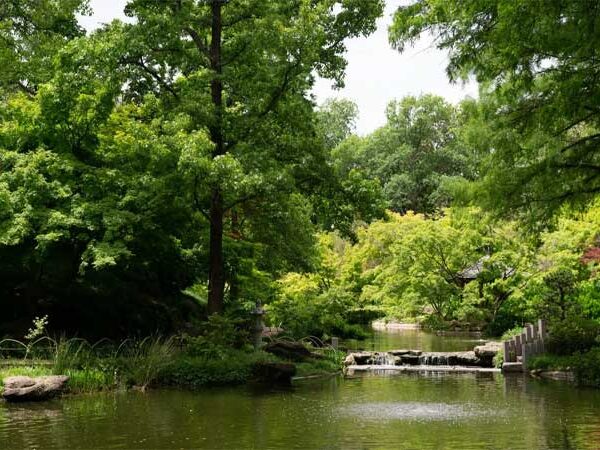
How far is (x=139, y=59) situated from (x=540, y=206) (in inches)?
436

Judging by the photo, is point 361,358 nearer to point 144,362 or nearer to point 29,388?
point 144,362

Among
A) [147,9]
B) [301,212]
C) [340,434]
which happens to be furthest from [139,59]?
[340,434]

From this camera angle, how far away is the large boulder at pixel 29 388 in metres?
13.2

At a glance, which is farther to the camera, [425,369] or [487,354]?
[487,354]

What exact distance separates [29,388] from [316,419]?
5432 mm

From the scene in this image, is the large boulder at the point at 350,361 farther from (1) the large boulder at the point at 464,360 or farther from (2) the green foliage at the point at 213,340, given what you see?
(2) the green foliage at the point at 213,340

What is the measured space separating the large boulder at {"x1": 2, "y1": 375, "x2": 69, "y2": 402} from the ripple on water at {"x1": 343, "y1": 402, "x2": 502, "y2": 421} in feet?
18.0

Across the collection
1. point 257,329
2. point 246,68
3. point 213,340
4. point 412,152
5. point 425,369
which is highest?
point 412,152

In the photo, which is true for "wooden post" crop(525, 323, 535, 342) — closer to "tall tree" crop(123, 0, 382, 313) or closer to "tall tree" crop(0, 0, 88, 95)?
"tall tree" crop(123, 0, 382, 313)

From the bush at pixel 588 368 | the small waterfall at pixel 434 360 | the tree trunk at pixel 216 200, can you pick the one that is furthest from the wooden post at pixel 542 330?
the tree trunk at pixel 216 200

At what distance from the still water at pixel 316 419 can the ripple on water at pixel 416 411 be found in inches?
0.7

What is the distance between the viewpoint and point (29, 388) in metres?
13.3

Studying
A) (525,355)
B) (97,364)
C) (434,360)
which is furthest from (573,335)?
(97,364)

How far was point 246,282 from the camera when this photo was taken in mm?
23516
